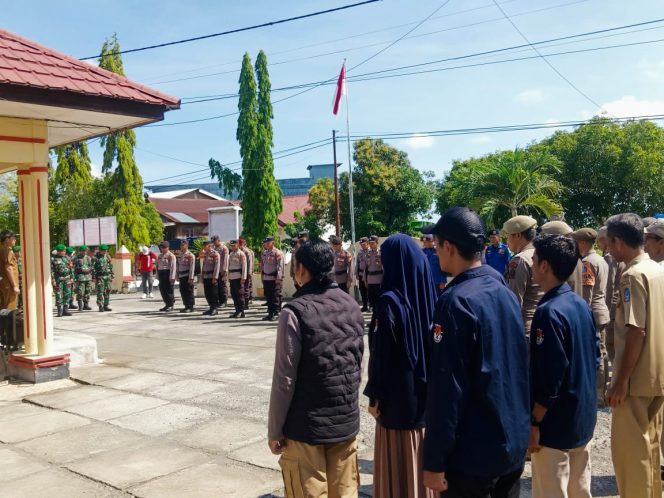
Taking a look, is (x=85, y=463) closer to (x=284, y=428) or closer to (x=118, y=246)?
(x=284, y=428)

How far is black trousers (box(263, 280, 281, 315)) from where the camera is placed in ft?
46.0

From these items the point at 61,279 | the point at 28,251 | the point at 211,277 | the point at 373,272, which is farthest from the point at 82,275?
the point at 28,251

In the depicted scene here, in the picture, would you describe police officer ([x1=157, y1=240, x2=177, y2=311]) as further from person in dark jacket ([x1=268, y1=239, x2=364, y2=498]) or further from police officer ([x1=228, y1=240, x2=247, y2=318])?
person in dark jacket ([x1=268, y1=239, x2=364, y2=498])

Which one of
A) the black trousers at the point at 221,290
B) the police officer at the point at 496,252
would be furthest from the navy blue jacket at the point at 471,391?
the black trousers at the point at 221,290

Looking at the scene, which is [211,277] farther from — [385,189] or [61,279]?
[385,189]

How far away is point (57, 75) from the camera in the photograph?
292 inches

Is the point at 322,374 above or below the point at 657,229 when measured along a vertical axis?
below

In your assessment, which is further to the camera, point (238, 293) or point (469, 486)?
point (238, 293)

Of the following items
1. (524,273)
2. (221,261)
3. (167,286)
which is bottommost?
(167,286)

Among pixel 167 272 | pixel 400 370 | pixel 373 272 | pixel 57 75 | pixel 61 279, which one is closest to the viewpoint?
pixel 400 370

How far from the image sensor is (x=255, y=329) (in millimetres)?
12531

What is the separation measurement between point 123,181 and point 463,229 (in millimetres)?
29508

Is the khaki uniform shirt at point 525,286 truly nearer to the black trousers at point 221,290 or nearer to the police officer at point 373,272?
the police officer at point 373,272

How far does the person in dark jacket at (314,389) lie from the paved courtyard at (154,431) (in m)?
1.29
